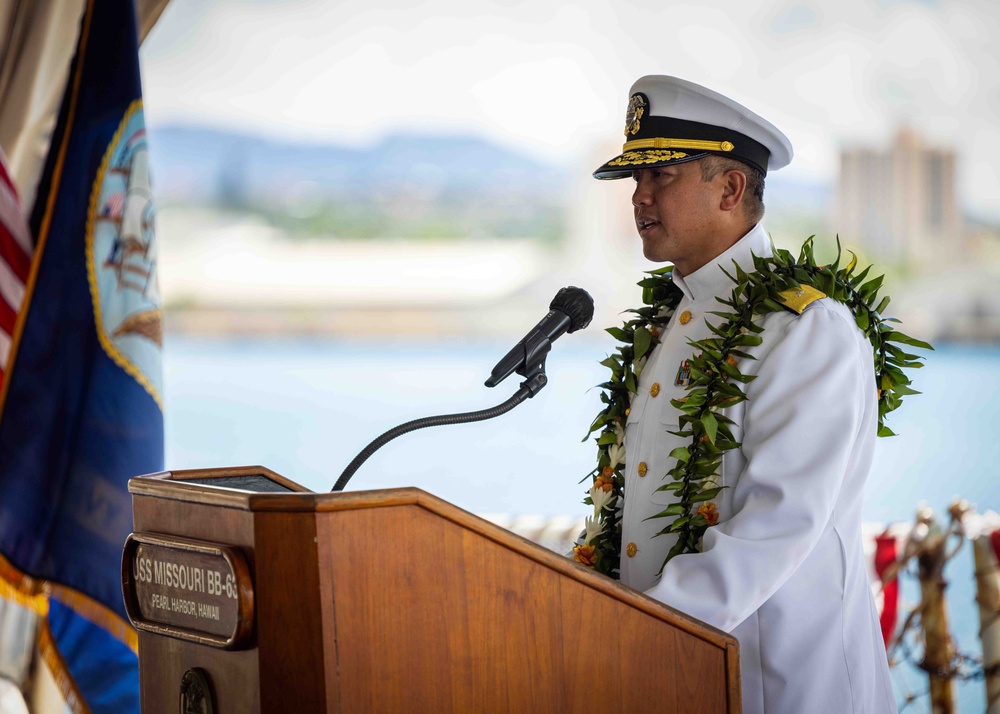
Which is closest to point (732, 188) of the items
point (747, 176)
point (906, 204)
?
point (747, 176)

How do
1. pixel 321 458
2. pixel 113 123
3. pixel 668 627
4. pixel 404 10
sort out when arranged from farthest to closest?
1. pixel 321 458
2. pixel 404 10
3. pixel 113 123
4. pixel 668 627

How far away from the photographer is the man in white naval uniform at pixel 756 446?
1.31 metres

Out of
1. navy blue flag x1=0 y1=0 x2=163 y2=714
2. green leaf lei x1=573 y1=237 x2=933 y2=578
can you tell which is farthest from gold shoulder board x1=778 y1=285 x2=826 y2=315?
navy blue flag x1=0 y1=0 x2=163 y2=714

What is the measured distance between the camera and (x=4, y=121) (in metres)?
3.10

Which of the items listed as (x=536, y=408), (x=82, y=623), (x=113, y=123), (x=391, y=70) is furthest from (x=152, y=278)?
(x=536, y=408)

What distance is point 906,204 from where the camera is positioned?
12031mm

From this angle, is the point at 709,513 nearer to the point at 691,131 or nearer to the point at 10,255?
the point at 691,131

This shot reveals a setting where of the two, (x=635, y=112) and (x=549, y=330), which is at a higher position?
(x=635, y=112)

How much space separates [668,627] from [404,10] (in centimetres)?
1179

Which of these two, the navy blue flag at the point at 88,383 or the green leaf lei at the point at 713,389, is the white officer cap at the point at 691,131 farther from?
the navy blue flag at the point at 88,383

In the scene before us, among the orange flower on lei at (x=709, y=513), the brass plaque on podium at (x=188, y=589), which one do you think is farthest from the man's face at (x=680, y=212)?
the brass plaque on podium at (x=188, y=589)

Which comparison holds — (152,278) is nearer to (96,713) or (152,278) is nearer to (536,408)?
(96,713)

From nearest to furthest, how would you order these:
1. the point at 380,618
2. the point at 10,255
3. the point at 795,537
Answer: the point at 380,618 → the point at 795,537 → the point at 10,255

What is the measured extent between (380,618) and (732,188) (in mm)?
1003
